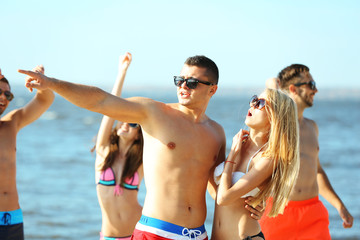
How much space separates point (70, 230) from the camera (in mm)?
9695

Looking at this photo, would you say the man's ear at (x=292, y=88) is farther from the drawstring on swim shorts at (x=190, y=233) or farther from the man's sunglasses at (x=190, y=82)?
the drawstring on swim shorts at (x=190, y=233)

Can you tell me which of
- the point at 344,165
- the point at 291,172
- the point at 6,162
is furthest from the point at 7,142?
the point at 344,165

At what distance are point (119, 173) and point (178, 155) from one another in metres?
1.71

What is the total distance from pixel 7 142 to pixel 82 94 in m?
1.73

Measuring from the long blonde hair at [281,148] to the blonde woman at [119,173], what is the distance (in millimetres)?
1835

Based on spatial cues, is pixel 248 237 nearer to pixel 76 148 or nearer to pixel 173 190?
pixel 173 190

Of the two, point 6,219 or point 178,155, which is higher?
point 178,155

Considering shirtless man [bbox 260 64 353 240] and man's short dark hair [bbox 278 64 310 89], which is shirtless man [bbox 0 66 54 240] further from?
man's short dark hair [bbox 278 64 310 89]

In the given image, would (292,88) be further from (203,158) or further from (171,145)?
(171,145)

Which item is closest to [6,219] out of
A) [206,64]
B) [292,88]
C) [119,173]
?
[119,173]

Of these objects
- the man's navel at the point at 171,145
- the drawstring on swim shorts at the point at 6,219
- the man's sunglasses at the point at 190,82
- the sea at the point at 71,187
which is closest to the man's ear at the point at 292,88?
the sea at the point at 71,187

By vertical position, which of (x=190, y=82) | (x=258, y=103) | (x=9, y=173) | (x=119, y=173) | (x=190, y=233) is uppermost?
(x=190, y=82)

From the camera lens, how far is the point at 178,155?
13.4ft

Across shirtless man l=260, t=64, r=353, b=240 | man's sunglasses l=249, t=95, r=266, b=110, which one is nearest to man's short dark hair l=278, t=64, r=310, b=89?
shirtless man l=260, t=64, r=353, b=240
